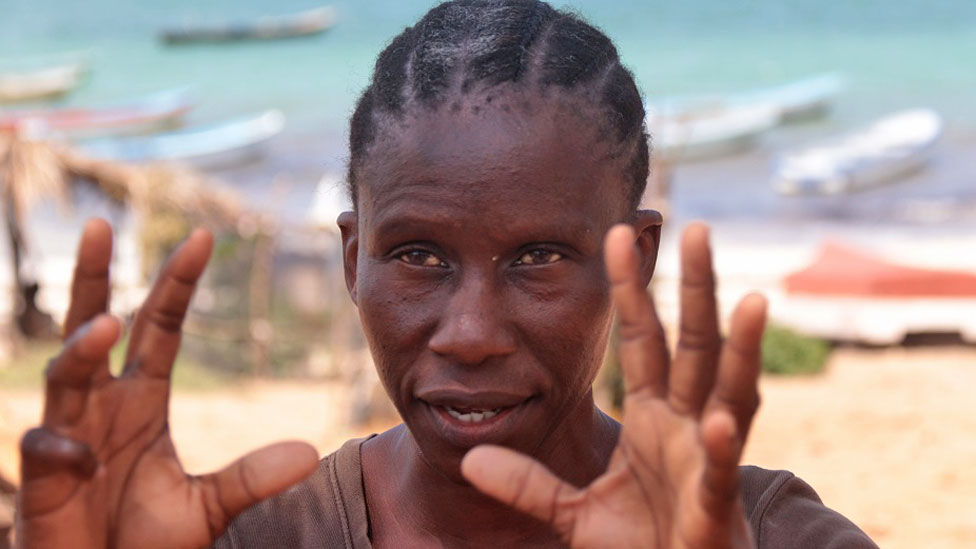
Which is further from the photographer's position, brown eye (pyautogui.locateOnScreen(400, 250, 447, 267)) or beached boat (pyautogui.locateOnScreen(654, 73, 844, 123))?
beached boat (pyautogui.locateOnScreen(654, 73, 844, 123))

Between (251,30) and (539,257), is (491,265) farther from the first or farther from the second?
(251,30)

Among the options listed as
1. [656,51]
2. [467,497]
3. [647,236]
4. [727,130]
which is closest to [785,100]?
[727,130]

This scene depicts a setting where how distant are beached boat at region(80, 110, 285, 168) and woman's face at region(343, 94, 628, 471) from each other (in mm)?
23319

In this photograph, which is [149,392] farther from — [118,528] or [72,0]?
[72,0]

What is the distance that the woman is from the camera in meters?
1.56

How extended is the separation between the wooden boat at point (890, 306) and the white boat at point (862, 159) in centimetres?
986

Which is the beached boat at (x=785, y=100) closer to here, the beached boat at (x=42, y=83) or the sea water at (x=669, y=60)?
the sea water at (x=669, y=60)

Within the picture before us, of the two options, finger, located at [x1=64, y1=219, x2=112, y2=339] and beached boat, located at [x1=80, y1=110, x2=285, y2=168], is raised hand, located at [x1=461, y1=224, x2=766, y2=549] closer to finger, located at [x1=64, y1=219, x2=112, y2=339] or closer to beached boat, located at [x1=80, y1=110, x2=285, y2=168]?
finger, located at [x1=64, y1=219, x2=112, y2=339]

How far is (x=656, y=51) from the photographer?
36.6 meters

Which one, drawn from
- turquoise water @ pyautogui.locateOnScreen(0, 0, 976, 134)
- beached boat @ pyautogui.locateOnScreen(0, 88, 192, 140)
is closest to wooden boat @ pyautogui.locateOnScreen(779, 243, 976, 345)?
turquoise water @ pyautogui.locateOnScreen(0, 0, 976, 134)

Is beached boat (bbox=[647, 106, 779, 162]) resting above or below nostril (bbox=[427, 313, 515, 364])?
below

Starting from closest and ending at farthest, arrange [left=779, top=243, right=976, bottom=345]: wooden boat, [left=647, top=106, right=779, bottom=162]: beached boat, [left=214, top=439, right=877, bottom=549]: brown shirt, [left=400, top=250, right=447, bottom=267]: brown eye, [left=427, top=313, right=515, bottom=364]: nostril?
[left=427, top=313, right=515, bottom=364]: nostril < [left=400, top=250, right=447, bottom=267]: brown eye < [left=214, top=439, right=877, bottom=549]: brown shirt < [left=779, top=243, right=976, bottom=345]: wooden boat < [left=647, top=106, right=779, bottom=162]: beached boat

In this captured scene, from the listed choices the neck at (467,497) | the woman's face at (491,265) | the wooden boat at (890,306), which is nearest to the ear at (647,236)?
the woman's face at (491,265)

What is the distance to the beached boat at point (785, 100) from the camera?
27.4 metres
